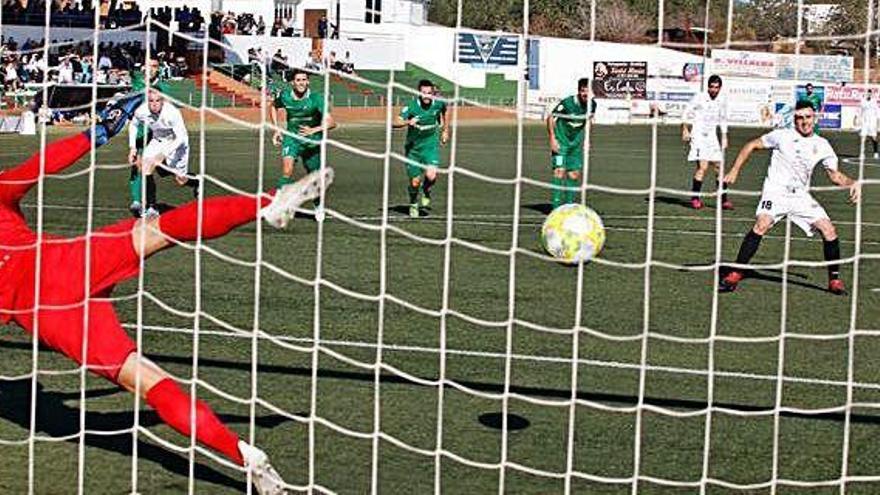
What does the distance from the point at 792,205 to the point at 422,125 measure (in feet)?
21.0

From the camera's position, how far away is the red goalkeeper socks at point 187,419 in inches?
219

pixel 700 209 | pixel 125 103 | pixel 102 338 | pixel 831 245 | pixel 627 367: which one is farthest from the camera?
pixel 700 209

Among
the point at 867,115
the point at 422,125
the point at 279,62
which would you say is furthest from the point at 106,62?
the point at 867,115

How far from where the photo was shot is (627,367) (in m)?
8.48

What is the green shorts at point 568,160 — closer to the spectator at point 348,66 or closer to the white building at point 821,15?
the spectator at point 348,66

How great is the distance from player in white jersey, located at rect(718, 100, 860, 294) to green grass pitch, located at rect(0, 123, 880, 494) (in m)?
0.36

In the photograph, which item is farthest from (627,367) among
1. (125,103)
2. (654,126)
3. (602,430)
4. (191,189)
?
(191,189)

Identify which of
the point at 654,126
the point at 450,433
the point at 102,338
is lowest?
the point at 450,433

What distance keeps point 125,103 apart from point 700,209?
539 inches

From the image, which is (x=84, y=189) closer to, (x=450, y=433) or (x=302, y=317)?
(x=302, y=317)

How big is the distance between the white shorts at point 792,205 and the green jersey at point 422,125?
614 cm

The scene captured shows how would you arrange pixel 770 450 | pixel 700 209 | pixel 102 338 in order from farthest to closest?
pixel 700 209 → pixel 770 450 → pixel 102 338

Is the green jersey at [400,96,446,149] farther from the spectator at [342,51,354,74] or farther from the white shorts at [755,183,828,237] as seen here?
the white shorts at [755,183,828,237]

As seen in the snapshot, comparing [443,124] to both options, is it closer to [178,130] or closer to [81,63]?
[178,130]
